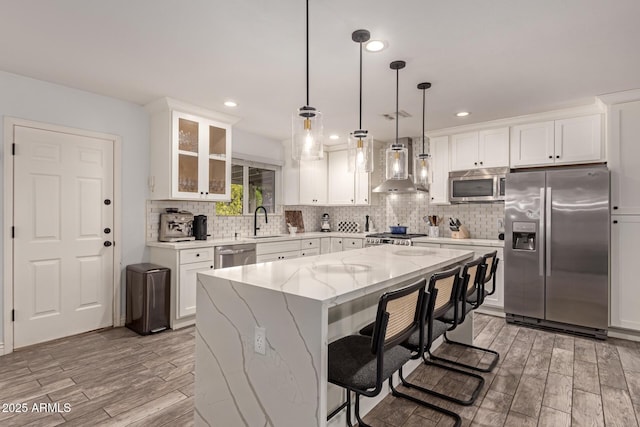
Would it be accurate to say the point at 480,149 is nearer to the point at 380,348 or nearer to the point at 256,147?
the point at 256,147

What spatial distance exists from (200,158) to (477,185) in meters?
3.49

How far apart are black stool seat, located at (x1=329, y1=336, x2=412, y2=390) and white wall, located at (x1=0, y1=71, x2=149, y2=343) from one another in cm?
302

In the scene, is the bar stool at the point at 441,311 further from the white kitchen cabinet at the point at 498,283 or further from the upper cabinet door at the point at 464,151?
the upper cabinet door at the point at 464,151

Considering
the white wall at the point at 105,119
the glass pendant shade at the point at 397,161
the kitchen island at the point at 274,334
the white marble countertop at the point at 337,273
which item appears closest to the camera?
the kitchen island at the point at 274,334

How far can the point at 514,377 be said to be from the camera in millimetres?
2662

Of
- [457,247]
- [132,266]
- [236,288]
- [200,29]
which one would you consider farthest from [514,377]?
[132,266]

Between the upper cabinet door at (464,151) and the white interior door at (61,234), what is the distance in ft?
13.8

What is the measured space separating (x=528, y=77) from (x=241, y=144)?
11.9ft

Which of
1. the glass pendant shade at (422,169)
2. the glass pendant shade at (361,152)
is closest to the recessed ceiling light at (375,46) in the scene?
the glass pendant shade at (361,152)

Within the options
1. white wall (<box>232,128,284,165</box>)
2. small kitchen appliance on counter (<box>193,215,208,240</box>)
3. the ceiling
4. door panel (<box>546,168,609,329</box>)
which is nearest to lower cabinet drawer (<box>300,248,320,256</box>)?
white wall (<box>232,128,284,165</box>)

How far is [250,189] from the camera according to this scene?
531 centimetres

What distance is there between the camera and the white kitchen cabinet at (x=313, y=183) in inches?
230

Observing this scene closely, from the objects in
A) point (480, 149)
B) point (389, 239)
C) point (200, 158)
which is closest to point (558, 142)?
point (480, 149)

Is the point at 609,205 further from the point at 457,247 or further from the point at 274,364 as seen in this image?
the point at 274,364
